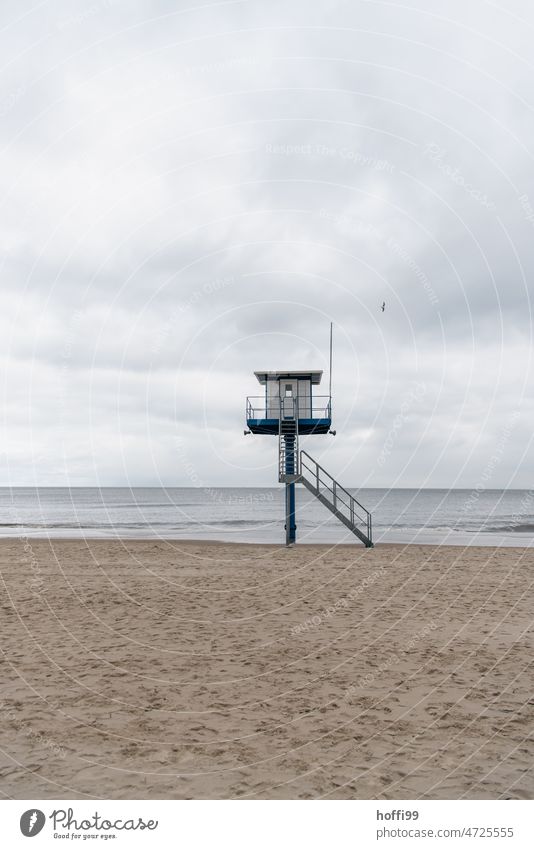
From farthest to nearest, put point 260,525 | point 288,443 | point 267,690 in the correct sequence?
point 260,525, point 288,443, point 267,690

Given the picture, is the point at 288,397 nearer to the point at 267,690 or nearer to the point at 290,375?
the point at 290,375

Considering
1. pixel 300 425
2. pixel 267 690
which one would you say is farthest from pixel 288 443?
pixel 267 690

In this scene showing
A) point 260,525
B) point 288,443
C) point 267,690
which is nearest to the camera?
point 267,690

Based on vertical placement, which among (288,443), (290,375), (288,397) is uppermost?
(290,375)

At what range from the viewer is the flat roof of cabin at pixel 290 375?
91.5 feet

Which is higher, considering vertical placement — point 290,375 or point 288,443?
point 290,375

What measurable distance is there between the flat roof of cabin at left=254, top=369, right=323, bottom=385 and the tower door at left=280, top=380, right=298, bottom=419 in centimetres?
25

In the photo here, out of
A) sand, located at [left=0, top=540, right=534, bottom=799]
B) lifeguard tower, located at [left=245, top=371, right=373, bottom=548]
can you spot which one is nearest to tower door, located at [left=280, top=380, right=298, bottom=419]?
lifeguard tower, located at [left=245, top=371, right=373, bottom=548]

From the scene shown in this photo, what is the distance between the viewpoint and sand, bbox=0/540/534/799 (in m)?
5.45

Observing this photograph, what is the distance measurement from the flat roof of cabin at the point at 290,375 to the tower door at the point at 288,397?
25 centimetres

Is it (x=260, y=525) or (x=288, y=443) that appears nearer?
(x=288, y=443)

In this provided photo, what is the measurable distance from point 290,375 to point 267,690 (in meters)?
21.2

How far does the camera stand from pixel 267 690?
7.83 m

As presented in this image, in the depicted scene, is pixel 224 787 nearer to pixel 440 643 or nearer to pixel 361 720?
pixel 361 720
